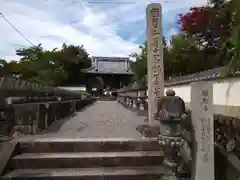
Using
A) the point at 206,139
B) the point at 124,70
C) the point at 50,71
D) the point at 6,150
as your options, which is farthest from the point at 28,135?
the point at 124,70

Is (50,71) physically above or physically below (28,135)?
above

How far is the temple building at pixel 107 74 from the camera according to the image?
160ft

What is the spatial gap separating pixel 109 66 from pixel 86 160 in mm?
47363

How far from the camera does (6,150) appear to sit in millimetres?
4352

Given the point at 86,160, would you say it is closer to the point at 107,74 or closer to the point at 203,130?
the point at 203,130

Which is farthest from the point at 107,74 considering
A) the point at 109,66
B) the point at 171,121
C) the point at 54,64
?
the point at 171,121

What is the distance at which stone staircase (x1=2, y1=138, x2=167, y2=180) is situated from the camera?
160 inches

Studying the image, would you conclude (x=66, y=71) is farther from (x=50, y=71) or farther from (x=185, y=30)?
(x=185, y=30)

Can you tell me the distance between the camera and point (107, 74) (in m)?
48.5

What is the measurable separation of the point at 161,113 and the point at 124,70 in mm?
46649

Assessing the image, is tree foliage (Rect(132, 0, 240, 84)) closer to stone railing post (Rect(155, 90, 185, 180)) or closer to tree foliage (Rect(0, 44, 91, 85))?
stone railing post (Rect(155, 90, 185, 180))

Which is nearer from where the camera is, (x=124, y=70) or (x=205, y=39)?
(x=205, y=39)

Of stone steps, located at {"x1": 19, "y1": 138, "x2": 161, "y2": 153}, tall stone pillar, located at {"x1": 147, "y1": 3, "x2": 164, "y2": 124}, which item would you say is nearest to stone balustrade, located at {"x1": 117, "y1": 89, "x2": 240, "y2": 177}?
stone steps, located at {"x1": 19, "y1": 138, "x2": 161, "y2": 153}

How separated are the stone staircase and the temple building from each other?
4341cm
